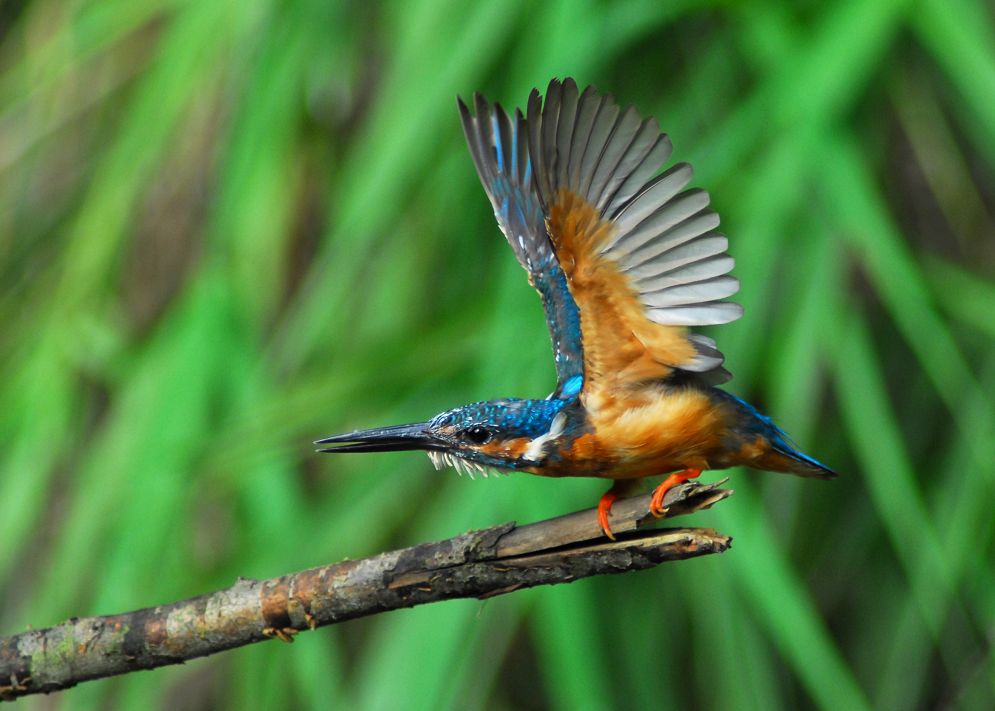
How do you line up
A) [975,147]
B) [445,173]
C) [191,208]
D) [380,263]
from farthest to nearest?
[191,208] → [975,147] → [380,263] → [445,173]

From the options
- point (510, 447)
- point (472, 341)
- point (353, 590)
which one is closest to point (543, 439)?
point (510, 447)

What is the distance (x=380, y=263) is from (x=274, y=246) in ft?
0.71

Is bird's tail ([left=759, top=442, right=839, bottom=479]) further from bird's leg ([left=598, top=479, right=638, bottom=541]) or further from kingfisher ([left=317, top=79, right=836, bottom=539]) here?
bird's leg ([left=598, top=479, right=638, bottom=541])

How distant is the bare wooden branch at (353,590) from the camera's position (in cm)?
114

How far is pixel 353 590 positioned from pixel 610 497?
331mm

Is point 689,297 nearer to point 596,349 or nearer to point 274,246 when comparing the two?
point 596,349

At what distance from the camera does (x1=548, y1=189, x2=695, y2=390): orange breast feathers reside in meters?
1.30

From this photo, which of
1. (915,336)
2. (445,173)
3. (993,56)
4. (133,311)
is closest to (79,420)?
(133,311)

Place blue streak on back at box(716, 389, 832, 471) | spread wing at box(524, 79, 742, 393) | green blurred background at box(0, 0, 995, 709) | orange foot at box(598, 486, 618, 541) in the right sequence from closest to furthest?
1. orange foot at box(598, 486, 618, 541)
2. spread wing at box(524, 79, 742, 393)
3. blue streak on back at box(716, 389, 832, 471)
4. green blurred background at box(0, 0, 995, 709)

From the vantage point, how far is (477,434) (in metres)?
1.38

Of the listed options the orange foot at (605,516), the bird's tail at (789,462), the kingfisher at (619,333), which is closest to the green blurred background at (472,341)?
the bird's tail at (789,462)

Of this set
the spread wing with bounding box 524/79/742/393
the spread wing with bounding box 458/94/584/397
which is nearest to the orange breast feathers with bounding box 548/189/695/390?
the spread wing with bounding box 524/79/742/393

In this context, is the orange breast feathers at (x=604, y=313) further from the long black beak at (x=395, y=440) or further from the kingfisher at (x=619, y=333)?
the long black beak at (x=395, y=440)

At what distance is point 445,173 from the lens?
7.19 feet
